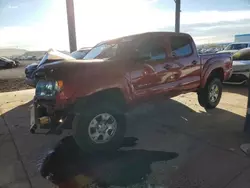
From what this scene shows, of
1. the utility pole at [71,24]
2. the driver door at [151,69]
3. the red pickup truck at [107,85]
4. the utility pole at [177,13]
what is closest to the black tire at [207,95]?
the red pickup truck at [107,85]

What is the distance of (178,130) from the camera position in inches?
201

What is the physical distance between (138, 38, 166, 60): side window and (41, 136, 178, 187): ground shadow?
5.83 ft

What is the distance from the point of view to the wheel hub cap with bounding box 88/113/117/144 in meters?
3.96

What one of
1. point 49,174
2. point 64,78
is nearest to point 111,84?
point 64,78

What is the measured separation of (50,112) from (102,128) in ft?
2.77

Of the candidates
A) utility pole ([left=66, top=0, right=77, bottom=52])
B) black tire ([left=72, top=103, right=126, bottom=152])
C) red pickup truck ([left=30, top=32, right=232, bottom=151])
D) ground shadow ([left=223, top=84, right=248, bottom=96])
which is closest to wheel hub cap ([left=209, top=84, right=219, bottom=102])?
red pickup truck ([left=30, top=32, right=232, bottom=151])

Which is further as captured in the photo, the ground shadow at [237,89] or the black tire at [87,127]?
the ground shadow at [237,89]

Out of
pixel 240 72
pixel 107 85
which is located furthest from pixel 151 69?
pixel 240 72

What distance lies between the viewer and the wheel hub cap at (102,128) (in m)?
3.96

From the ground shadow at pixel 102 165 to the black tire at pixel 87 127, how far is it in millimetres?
148

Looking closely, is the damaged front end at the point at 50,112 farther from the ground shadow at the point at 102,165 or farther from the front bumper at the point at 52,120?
the ground shadow at the point at 102,165

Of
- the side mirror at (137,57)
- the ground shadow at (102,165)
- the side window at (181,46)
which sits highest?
the side window at (181,46)

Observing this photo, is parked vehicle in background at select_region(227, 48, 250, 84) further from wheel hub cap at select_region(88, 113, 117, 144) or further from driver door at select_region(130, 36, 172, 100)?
wheel hub cap at select_region(88, 113, 117, 144)

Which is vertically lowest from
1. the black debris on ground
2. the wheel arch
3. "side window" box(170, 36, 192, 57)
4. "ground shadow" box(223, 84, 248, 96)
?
the black debris on ground
